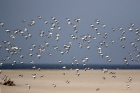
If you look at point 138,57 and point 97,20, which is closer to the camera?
point 97,20

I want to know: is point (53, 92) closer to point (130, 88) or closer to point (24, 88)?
point (24, 88)

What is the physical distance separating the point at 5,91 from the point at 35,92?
2521 mm

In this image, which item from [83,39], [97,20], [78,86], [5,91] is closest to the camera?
[97,20]

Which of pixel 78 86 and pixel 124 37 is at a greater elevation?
pixel 124 37

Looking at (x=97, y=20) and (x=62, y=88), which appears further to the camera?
(x=62, y=88)

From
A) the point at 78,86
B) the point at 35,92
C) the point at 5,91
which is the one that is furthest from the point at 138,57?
the point at 5,91

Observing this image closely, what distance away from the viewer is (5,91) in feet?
98.8

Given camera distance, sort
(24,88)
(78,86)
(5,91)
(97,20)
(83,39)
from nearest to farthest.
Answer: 1. (97,20)
2. (83,39)
3. (5,91)
4. (24,88)
5. (78,86)

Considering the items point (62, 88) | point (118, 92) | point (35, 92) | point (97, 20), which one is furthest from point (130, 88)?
point (97, 20)

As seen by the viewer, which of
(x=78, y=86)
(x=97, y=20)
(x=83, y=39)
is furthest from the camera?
(x=78, y=86)

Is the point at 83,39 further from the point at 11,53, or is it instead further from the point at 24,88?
the point at 24,88

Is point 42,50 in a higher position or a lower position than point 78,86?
higher

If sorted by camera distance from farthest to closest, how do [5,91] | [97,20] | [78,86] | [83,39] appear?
[78,86]
[5,91]
[83,39]
[97,20]

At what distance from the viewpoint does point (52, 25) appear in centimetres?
2533
